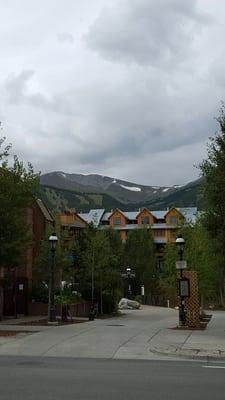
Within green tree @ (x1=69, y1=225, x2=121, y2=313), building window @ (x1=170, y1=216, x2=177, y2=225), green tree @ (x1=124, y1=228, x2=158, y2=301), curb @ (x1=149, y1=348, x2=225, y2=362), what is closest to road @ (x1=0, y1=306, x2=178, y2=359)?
curb @ (x1=149, y1=348, x2=225, y2=362)

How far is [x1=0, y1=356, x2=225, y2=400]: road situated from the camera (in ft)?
31.0

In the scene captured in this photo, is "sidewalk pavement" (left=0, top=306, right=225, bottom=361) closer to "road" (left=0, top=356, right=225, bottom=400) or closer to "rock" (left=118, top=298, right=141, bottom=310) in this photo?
"road" (left=0, top=356, right=225, bottom=400)

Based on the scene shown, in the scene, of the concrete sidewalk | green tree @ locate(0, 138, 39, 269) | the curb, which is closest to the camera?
the curb

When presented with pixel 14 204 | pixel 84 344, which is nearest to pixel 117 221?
pixel 14 204

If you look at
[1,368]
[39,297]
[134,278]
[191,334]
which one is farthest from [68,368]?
[134,278]

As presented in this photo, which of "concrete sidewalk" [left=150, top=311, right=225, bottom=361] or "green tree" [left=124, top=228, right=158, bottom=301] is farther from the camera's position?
"green tree" [left=124, top=228, right=158, bottom=301]

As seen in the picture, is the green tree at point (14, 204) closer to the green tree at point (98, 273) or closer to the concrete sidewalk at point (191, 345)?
the concrete sidewalk at point (191, 345)

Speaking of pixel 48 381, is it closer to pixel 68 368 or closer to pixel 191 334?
pixel 68 368

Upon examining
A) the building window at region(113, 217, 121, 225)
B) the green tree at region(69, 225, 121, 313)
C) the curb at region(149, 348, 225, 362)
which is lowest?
the curb at region(149, 348, 225, 362)

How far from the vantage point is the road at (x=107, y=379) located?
31.0 feet

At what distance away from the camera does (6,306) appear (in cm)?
3906

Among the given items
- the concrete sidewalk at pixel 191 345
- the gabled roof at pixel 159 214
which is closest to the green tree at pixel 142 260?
the gabled roof at pixel 159 214

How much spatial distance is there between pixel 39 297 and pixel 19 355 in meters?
28.4

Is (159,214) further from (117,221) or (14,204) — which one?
(14,204)
